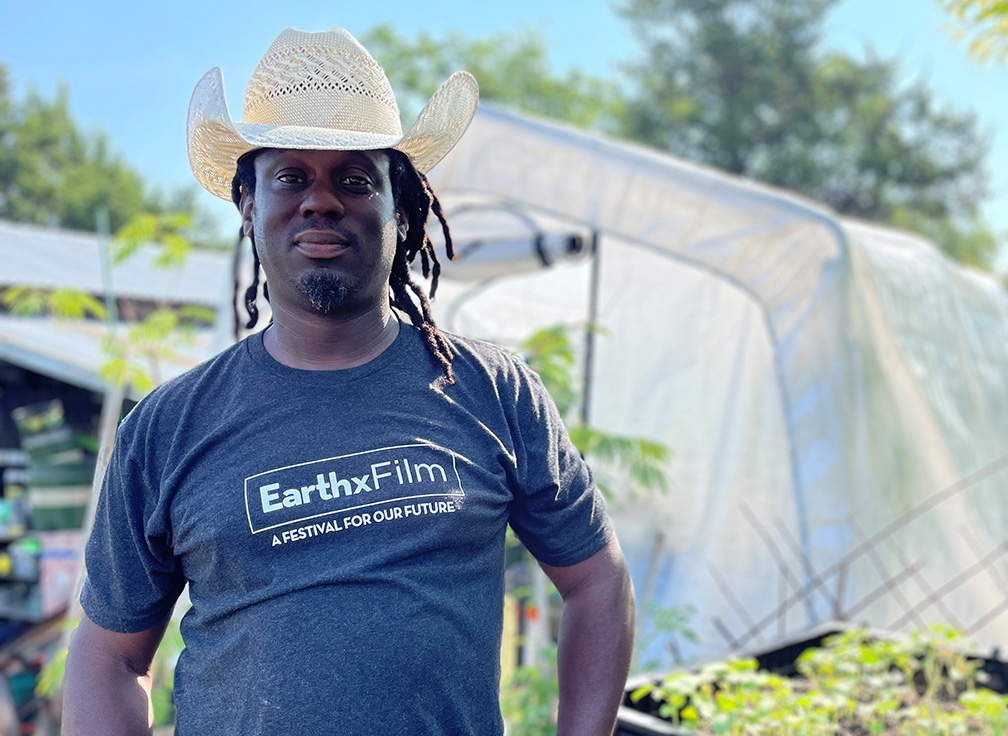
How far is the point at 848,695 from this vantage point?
322 cm

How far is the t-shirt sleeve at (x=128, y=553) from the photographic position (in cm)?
162

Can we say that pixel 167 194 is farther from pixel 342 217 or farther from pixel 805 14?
pixel 342 217

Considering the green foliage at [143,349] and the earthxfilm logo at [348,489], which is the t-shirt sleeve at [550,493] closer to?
the earthxfilm logo at [348,489]

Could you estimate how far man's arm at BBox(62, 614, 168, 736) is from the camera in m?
1.65

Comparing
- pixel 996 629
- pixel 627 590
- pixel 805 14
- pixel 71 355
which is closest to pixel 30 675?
pixel 71 355

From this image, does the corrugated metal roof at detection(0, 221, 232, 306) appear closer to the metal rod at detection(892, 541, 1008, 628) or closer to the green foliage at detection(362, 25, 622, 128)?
the metal rod at detection(892, 541, 1008, 628)

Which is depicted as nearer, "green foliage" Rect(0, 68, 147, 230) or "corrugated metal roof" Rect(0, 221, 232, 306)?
"corrugated metal roof" Rect(0, 221, 232, 306)

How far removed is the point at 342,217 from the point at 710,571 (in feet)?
14.4

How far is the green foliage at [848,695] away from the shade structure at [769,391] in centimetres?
101

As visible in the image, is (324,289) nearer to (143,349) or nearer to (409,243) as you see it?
(409,243)

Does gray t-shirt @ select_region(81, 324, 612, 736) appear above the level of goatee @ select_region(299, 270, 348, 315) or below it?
below

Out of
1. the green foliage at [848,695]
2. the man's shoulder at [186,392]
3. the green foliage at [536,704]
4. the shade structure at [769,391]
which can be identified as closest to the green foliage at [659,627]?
the shade structure at [769,391]

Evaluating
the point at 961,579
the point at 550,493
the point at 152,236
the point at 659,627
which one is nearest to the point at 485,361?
the point at 550,493

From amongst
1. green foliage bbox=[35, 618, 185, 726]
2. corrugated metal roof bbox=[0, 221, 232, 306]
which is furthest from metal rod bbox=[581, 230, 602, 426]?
corrugated metal roof bbox=[0, 221, 232, 306]
